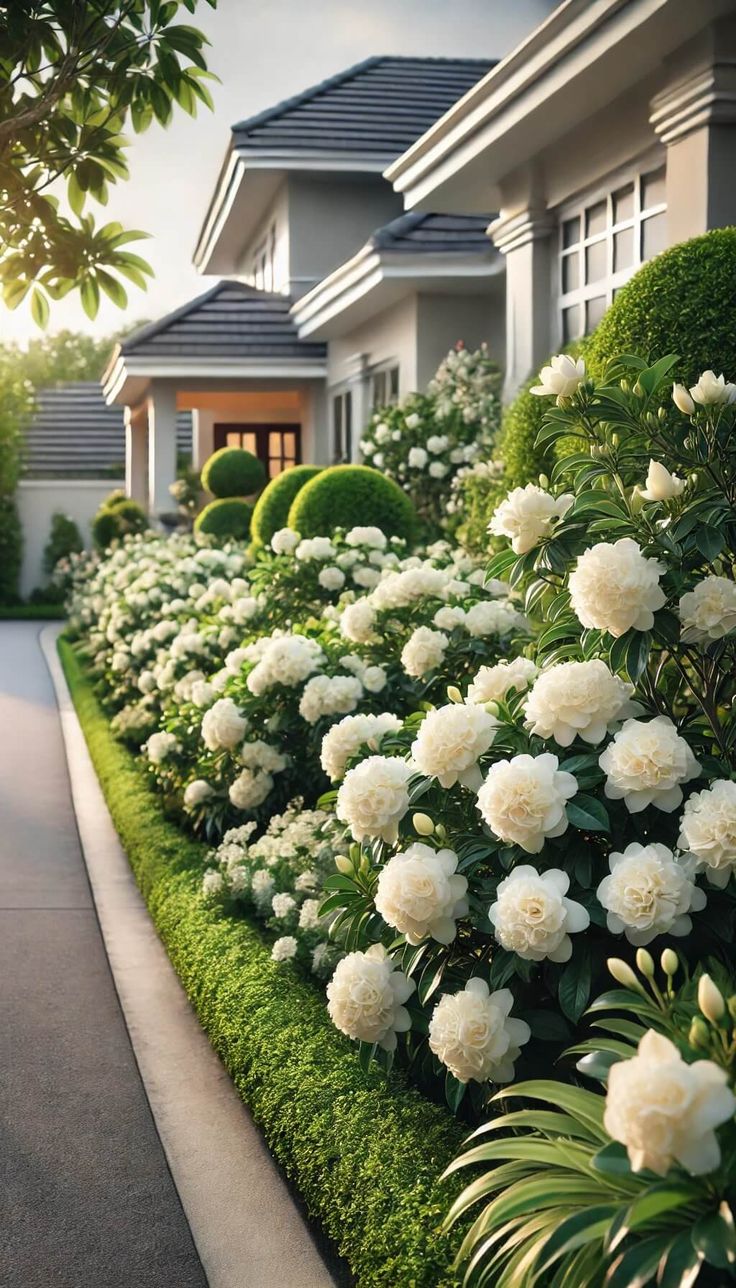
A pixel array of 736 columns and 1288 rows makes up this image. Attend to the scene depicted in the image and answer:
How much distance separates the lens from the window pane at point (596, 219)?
1030 centimetres

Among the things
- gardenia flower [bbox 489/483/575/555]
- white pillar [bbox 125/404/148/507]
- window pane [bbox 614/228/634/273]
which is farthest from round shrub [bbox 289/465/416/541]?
white pillar [bbox 125/404/148/507]

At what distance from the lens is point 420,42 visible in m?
32.0

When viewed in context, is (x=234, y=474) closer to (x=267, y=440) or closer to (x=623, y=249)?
(x=267, y=440)

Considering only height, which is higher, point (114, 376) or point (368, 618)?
point (114, 376)

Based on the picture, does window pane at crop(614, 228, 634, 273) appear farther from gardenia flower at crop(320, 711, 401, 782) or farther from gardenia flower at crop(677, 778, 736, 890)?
gardenia flower at crop(677, 778, 736, 890)

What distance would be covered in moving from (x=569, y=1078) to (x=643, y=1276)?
1411mm

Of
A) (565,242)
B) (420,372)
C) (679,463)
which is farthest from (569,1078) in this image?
(420,372)

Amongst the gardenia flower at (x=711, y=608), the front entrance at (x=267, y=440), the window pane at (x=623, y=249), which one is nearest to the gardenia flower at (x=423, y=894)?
the gardenia flower at (x=711, y=608)

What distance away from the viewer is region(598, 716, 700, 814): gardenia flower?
130 inches

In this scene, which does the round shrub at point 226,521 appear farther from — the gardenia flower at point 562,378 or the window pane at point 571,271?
the gardenia flower at point 562,378

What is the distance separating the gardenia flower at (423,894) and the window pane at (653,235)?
22.5 feet

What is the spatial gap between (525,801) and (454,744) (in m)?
0.35

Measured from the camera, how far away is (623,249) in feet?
32.6

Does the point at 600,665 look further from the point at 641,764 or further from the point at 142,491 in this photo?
the point at 142,491
